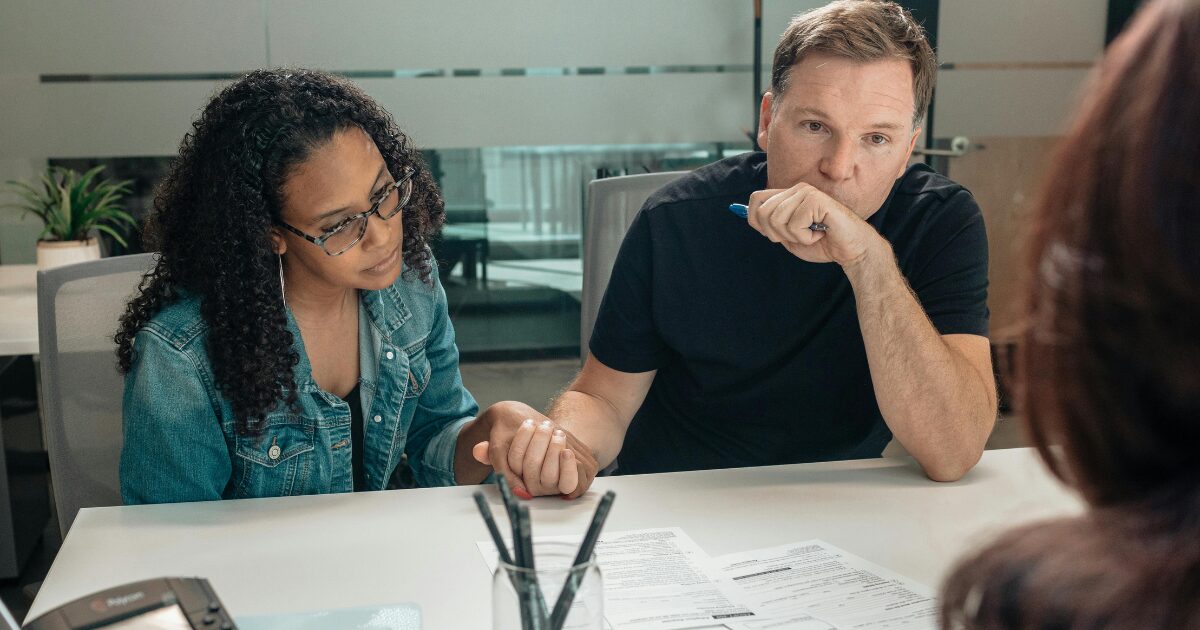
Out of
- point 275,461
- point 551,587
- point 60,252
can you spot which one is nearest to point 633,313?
point 275,461

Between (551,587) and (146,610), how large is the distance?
0.30 meters

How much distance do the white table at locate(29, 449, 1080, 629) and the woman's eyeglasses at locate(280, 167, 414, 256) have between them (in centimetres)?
37

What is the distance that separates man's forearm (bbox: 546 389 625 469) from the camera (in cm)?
158

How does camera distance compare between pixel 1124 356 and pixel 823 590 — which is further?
pixel 823 590

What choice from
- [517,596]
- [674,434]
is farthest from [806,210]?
[517,596]

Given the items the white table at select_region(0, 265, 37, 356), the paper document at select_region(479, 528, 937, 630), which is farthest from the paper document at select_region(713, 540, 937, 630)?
the white table at select_region(0, 265, 37, 356)

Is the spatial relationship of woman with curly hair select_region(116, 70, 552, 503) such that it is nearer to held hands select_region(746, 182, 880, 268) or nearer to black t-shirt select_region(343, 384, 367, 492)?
black t-shirt select_region(343, 384, 367, 492)

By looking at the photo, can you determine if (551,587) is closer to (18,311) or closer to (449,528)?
(449,528)

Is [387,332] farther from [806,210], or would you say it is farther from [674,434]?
[806,210]

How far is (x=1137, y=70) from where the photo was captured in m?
0.40

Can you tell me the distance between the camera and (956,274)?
1529 mm

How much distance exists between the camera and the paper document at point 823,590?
942 mm

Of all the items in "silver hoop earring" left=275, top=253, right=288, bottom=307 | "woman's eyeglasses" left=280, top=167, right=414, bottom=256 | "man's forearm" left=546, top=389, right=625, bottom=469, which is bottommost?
"man's forearm" left=546, top=389, right=625, bottom=469

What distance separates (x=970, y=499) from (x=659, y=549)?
0.41 metres
